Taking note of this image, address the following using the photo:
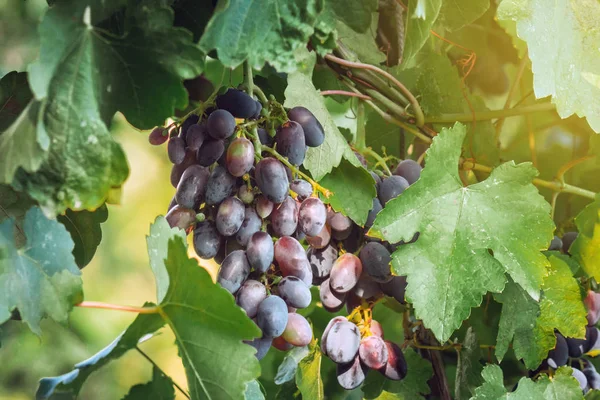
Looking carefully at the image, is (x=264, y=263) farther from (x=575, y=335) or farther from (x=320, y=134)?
(x=575, y=335)

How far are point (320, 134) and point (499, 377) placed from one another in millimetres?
434

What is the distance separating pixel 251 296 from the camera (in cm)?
62

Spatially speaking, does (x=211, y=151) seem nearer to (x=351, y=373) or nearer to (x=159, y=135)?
(x=159, y=135)

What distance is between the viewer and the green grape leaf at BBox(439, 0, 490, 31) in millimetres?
873

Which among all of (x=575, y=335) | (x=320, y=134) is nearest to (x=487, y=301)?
(x=575, y=335)

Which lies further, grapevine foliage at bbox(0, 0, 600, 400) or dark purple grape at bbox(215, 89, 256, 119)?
dark purple grape at bbox(215, 89, 256, 119)

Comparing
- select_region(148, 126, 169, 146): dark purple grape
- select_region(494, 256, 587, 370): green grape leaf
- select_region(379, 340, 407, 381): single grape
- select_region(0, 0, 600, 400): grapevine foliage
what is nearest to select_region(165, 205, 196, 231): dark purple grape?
select_region(0, 0, 600, 400): grapevine foliage

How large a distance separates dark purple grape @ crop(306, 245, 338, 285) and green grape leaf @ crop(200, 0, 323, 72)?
29 cm

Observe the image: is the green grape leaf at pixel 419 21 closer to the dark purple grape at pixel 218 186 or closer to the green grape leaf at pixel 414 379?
the dark purple grape at pixel 218 186

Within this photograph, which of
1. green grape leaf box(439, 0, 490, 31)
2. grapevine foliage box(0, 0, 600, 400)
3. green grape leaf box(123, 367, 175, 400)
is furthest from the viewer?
green grape leaf box(123, 367, 175, 400)

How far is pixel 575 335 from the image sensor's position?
815mm

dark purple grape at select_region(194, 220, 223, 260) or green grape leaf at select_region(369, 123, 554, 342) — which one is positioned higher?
dark purple grape at select_region(194, 220, 223, 260)

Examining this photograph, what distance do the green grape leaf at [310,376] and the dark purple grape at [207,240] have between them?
23 centimetres

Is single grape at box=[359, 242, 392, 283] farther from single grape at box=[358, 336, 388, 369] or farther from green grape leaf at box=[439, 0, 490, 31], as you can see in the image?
green grape leaf at box=[439, 0, 490, 31]
